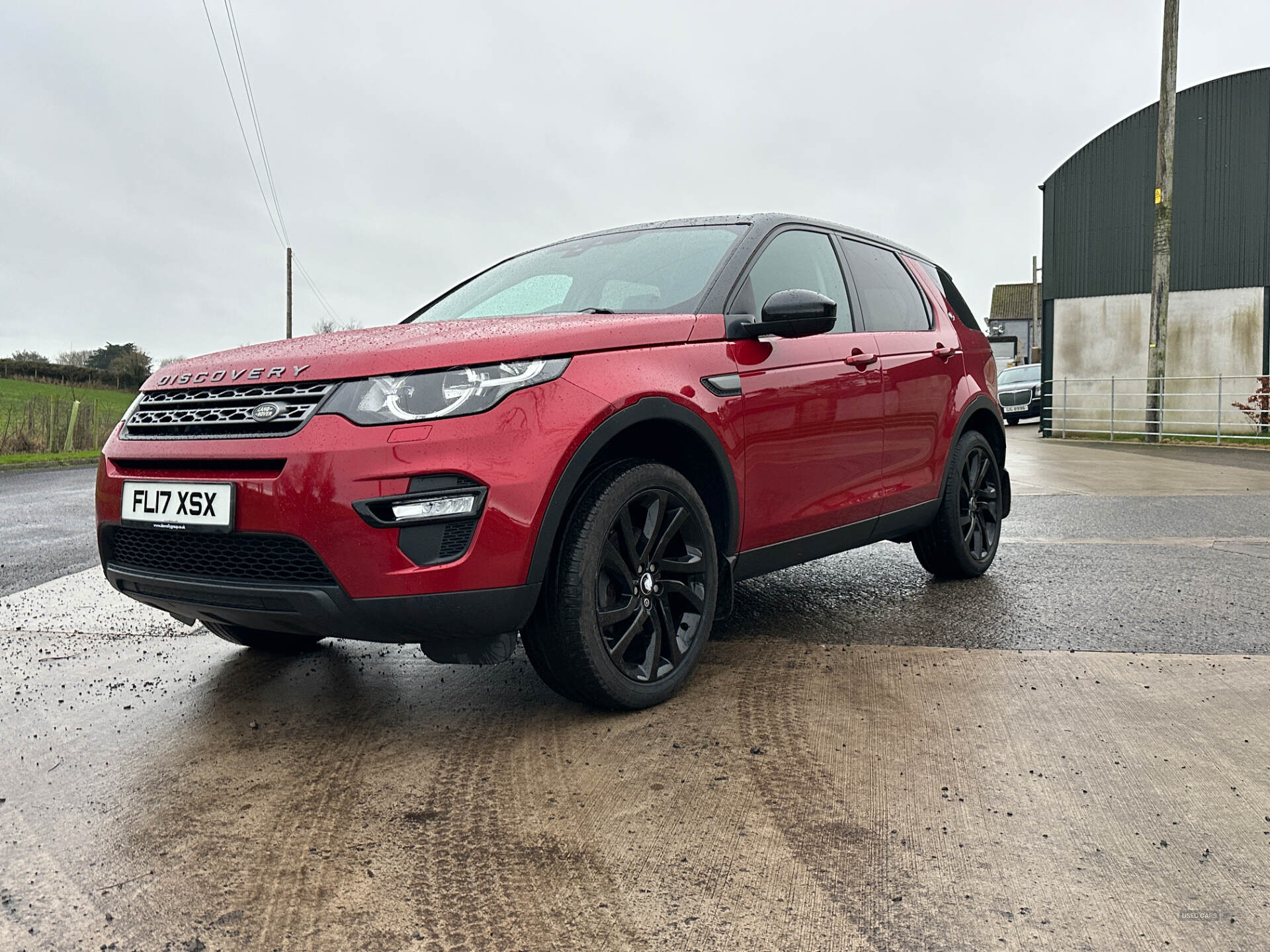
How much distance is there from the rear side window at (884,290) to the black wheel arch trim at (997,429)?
54 centimetres

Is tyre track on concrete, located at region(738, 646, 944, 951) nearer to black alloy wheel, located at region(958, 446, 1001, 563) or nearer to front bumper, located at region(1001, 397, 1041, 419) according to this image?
black alloy wheel, located at region(958, 446, 1001, 563)

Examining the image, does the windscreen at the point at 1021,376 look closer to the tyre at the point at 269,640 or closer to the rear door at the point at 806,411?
the rear door at the point at 806,411

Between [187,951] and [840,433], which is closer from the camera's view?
[187,951]

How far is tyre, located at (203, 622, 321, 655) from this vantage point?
3.73m

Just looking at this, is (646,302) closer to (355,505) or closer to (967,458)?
(355,505)

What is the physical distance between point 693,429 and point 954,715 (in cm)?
123

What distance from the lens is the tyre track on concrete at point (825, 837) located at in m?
1.99

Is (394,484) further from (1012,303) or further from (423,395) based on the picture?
(1012,303)

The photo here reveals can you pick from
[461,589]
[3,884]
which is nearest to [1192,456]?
[461,589]

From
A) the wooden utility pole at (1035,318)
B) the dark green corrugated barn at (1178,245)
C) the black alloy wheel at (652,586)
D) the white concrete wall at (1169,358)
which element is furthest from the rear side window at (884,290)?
the wooden utility pole at (1035,318)

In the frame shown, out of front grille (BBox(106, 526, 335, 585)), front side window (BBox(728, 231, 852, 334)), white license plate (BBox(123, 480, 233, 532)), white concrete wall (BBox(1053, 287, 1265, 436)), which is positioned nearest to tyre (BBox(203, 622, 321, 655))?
front grille (BBox(106, 526, 335, 585))

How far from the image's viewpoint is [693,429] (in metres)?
3.36

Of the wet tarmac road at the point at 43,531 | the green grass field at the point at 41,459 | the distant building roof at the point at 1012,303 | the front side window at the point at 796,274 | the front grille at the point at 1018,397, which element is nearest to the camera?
the front side window at the point at 796,274

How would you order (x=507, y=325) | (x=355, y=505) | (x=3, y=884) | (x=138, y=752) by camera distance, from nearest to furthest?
(x=3, y=884) → (x=355, y=505) → (x=138, y=752) → (x=507, y=325)
